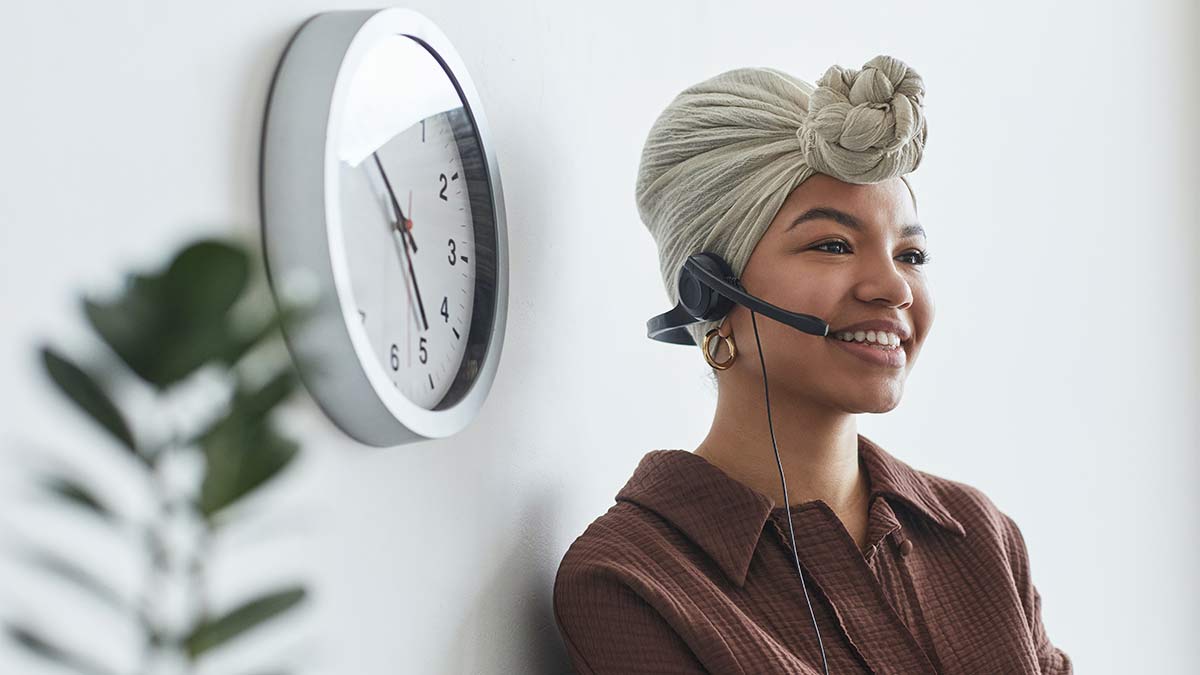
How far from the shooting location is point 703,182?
3.51ft

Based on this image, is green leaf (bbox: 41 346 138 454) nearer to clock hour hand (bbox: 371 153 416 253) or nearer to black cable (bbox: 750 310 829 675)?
clock hour hand (bbox: 371 153 416 253)

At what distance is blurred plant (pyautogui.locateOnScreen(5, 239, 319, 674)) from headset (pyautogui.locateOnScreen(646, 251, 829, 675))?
802 mm

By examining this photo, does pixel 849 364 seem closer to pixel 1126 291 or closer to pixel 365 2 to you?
pixel 365 2

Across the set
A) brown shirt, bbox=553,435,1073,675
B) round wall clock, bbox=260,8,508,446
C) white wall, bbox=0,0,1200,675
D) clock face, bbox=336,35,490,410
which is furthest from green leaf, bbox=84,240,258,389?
brown shirt, bbox=553,435,1073,675

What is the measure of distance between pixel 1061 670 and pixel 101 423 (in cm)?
115

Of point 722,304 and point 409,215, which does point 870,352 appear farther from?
point 409,215

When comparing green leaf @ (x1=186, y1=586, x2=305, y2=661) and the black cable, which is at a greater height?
green leaf @ (x1=186, y1=586, x2=305, y2=661)

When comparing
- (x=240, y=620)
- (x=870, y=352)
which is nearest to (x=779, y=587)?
(x=870, y=352)

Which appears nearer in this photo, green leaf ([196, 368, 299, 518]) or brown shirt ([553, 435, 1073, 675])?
green leaf ([196, 368, 299, 518])

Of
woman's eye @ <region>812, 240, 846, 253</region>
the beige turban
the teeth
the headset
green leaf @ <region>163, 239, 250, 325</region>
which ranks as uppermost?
the beige turban

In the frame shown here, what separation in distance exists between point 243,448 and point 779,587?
0.85m

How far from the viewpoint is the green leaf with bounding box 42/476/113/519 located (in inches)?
9.7

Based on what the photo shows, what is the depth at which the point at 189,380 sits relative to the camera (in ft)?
0.79

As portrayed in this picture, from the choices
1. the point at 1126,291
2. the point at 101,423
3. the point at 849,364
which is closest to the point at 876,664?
the point at 849,364
